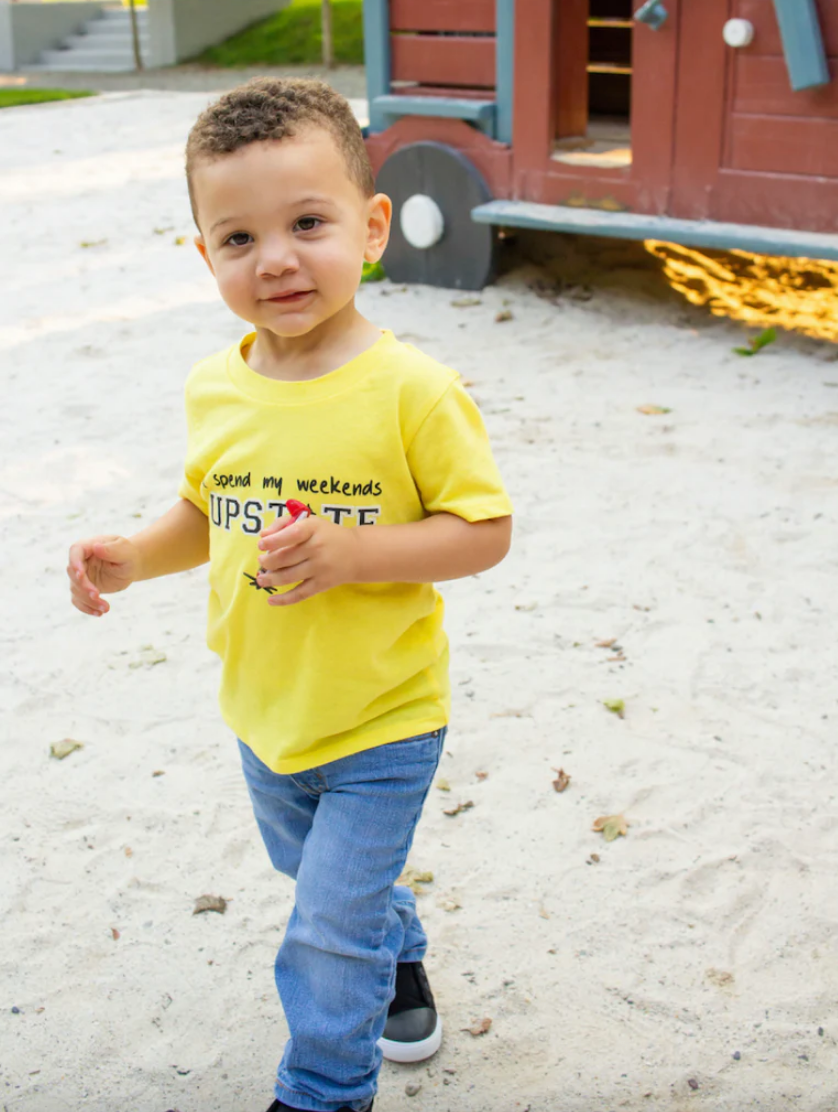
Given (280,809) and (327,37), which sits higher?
(327,37)

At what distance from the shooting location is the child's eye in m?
1.56

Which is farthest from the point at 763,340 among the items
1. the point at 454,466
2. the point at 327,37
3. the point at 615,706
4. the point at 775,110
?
the point at 327,37

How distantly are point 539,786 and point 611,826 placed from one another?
0.69 ft

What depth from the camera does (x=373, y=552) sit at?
61.5 inches

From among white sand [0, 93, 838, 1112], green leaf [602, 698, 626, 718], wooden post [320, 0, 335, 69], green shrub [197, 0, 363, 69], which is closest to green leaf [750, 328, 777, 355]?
white sand [0, 93, 838, 1112]

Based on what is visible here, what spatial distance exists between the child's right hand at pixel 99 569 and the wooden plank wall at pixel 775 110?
4544 mm

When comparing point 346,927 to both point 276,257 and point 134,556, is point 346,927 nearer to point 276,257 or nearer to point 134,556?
point 134,556

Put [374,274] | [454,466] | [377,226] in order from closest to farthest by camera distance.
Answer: [454,466] → [377,226] → [374,274]

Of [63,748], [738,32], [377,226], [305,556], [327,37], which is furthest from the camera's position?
[327,37]

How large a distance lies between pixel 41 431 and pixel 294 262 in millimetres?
3731

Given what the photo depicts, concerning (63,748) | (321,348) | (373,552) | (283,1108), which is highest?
(321,348)

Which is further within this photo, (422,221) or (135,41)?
(135,41)

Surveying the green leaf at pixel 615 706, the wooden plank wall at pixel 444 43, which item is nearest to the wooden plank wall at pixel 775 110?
the wooden plank wall at pixel 444 43

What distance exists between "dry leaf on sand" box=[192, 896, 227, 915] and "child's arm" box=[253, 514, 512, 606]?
42.7 inches
